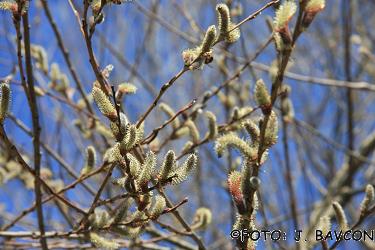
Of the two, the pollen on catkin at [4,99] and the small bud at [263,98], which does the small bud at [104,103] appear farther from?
the small bud at [263,98]

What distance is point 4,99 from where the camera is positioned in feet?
4.06

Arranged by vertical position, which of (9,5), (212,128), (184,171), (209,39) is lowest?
(184,171)

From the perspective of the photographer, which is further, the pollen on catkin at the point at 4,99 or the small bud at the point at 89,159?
the small bud at the point at 89,159

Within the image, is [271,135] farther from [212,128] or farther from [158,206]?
[212,128]

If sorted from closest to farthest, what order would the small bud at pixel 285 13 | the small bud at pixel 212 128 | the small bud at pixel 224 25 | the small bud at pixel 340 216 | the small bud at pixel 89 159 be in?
the small bud at pixel 285 13
the small bud at pixel 224 25
the small bud at pixel 340 216
the small bud at pixel 89 159
the small bud at pixel 212 128

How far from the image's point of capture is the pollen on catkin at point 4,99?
4.02ft

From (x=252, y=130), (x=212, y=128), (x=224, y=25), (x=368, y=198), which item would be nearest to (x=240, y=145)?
(x=252, y=130)

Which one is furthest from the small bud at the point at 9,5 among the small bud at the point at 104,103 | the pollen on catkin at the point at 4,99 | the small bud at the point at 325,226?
the small bud at the point at 325,226

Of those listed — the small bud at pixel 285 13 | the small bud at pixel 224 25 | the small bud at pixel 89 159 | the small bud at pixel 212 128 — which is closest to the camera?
the small bud at pixel 285 13

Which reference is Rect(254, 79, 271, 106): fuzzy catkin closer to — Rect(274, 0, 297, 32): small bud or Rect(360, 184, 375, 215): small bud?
Rect(274, 0, 297, 32): small bud

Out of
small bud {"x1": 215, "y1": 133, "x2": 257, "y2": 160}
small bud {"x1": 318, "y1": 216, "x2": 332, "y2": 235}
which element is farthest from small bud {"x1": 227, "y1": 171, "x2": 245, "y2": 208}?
small bud {"x1": 318, "y1": 216, "x2": 332, "y2": 235}

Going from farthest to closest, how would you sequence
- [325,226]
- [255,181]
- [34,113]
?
[34,113]
[325,226]
[255,181]

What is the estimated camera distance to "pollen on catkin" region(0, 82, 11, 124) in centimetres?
123

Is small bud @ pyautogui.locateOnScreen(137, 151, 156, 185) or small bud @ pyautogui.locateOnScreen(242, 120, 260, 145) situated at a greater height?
Answer: small bud @ pyautogui.locateOnScreen(242, 120, 260, 145)
